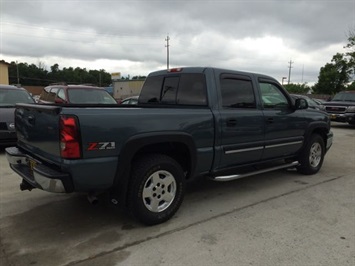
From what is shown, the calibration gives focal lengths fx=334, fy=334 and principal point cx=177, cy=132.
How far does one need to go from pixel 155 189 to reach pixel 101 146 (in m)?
0.92

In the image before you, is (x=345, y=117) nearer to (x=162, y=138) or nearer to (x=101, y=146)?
(x=162, y=138)

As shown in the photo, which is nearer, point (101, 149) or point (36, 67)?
point (101, 149)

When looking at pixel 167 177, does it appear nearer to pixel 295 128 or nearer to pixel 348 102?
pixel 295 128

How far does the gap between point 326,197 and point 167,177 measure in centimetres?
263

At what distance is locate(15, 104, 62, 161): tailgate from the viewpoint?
326 centimetres

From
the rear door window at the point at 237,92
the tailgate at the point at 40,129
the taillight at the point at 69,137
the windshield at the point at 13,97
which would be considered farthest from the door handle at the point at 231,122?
the windshield at the point at 13,97

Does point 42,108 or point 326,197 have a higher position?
point 42,108

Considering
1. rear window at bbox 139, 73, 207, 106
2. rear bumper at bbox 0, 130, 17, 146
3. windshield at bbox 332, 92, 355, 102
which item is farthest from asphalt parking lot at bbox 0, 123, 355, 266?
windshield at bbox 332, 92, 355, 102

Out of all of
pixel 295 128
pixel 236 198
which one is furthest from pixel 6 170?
pixel 295 128

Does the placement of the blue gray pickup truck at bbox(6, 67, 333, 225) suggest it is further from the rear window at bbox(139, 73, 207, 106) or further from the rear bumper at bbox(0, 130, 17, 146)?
the rear bumper at bbox(0, 130, 17, 146)

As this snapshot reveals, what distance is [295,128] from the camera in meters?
5.63

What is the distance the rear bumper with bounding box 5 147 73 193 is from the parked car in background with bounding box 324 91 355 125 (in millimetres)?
14067

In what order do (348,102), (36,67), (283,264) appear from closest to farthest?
1. (283,264)
2. (348,102)
3. (36,67)

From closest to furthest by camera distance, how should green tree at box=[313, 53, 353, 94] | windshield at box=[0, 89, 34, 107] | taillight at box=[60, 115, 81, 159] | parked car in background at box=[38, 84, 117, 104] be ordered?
taillight at box=[60, 115, 81, 159]
windshield at box=[0, 89, 34, 107]
parked car in background at box=[38, 84, 117, 104]
green tree at box=[313, 53, 353, 94]
